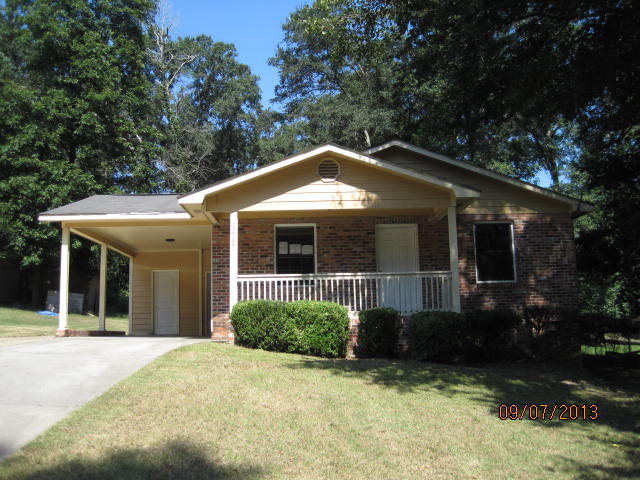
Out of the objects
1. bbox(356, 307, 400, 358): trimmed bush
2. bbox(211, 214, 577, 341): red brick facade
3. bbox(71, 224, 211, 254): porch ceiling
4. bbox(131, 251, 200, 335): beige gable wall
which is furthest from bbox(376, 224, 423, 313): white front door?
bbox(131, 251, 200, 335): beige gable wall

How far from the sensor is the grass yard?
5.02 metres

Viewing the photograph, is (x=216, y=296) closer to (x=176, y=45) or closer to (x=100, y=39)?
(x=100, y=39)

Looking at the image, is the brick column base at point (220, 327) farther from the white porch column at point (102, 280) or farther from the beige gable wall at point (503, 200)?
the beige gable wall at point (503, 200)

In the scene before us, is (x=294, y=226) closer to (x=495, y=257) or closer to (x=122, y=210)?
(x=122, y=210)

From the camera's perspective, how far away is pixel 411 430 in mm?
6195

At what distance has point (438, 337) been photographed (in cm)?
1046

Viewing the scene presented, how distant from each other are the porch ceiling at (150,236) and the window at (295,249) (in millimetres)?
1957

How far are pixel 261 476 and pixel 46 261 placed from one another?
25.0m

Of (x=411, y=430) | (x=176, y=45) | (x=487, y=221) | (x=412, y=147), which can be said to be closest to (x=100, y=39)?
(x=176, y=45)

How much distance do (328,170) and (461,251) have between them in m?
3.92

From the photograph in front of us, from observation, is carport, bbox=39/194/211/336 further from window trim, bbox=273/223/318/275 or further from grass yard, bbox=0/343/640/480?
grass yard, bbox=0/343/640/480

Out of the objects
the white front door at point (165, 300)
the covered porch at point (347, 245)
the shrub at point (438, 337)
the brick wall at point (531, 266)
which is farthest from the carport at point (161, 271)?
the brick wall at point (531, 266)

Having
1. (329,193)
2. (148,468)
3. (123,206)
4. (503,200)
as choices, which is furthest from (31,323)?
(148,468)

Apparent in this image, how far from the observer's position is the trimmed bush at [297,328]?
421 inches
